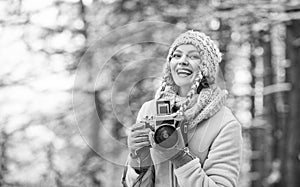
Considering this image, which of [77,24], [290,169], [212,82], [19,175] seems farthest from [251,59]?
[212,82]

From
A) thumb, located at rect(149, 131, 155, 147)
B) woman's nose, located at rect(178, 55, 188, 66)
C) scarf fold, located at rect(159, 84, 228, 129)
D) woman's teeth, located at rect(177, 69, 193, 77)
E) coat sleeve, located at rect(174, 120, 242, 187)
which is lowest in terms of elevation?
coat sleeve, located at rect(174, 120, 242, 187)

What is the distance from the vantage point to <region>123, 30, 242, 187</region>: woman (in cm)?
221

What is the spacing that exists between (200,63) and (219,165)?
0.43 meters

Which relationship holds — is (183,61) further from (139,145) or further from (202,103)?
(139,145)

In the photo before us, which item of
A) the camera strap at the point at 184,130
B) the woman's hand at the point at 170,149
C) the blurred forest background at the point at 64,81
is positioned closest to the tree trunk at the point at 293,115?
the blurred forest background at the point at 64,81

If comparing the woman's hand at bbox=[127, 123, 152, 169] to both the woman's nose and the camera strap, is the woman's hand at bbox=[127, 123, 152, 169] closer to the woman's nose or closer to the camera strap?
the camera strap

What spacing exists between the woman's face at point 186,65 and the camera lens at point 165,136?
0.99ft

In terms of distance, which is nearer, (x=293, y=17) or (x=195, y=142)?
(x=195, y=142)

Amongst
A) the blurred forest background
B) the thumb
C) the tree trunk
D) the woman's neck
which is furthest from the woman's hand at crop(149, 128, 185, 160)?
the tree trunk

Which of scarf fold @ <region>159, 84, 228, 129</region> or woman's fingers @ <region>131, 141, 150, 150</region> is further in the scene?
scarf fold @ <region>159, 84, 228, 129</region>

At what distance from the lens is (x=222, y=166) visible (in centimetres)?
223

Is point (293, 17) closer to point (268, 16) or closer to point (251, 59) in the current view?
point (268, 16)

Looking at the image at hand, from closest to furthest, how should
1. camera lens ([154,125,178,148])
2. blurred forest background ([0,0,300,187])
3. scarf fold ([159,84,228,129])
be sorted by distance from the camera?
camera lens ([154,125,178,148]), scarf fold ([159,84,228,129]), blurred forest background ([0,0,300,187])

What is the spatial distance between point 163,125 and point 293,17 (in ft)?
18.6
